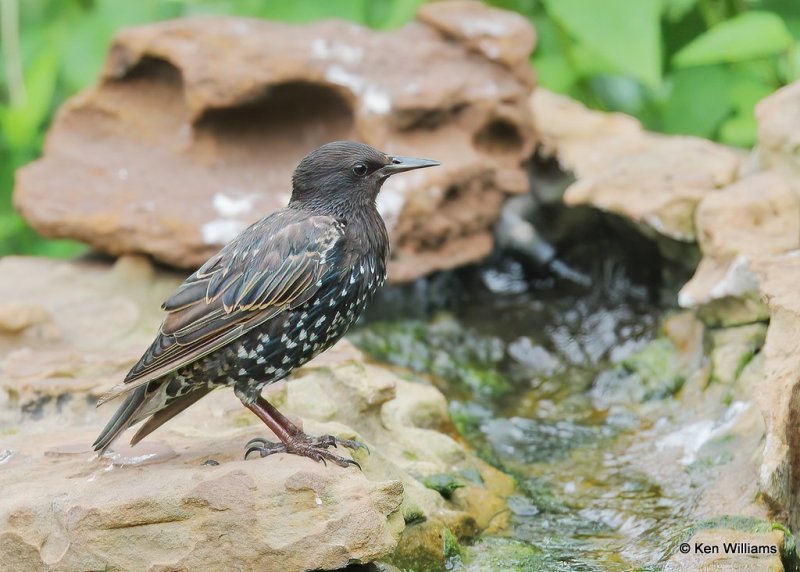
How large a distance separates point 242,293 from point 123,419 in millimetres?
564

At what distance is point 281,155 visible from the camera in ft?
20.6

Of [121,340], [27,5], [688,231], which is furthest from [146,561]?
[27,5]

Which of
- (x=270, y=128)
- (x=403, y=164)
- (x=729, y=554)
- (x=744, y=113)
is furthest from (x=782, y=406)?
(x=270, y=128)

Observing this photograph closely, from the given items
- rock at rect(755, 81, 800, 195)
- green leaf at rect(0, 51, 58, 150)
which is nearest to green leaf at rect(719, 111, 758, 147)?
rock at rect(755, 81, 800, 195)

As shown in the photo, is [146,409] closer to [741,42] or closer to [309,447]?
[309,447]

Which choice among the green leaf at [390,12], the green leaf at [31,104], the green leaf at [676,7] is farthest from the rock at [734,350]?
the green leaf at [31,104]

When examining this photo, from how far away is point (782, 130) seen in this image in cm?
497

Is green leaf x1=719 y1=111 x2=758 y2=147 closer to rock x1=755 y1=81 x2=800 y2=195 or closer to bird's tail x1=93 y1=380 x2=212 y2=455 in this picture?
rock x1=755 y1=81 x2=800 y2=195

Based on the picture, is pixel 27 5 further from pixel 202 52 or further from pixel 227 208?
pixel 227 208

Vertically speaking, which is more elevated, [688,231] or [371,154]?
[371,154]

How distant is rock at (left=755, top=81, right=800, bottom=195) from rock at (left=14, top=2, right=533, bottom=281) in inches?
57.7

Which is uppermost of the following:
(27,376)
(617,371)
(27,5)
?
(27,5)

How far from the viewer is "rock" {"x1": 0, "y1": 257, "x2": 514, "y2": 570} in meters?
3.33

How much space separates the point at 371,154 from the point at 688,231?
1875 millimetres
